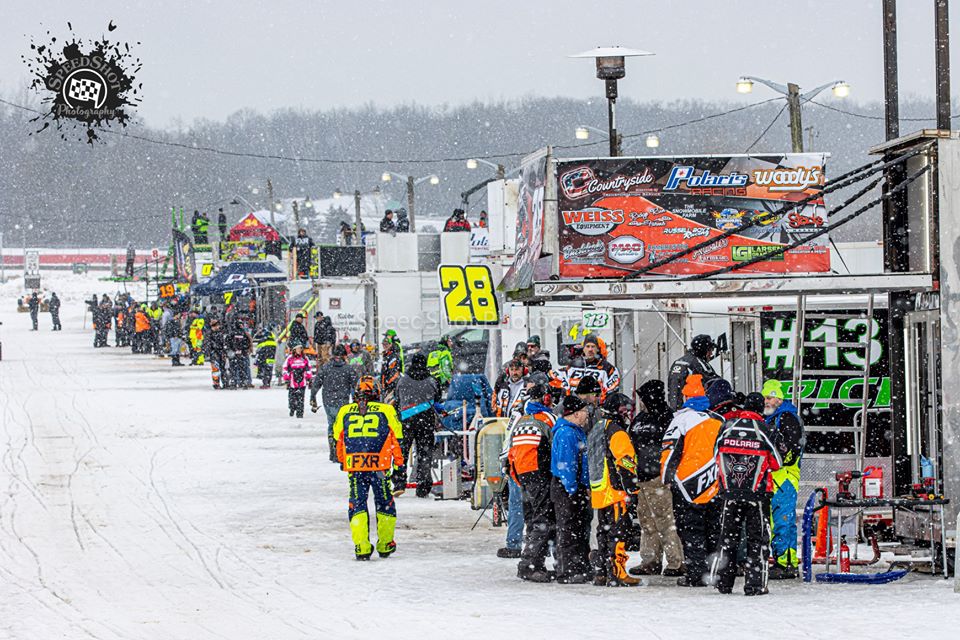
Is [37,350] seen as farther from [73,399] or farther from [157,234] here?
[157,234]

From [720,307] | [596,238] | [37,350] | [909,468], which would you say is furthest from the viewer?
[37,350]

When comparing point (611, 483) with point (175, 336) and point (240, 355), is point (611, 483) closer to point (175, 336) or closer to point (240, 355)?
point (240, 355)

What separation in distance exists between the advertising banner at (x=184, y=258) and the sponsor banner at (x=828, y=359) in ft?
150

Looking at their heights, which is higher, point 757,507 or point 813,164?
point 813,164

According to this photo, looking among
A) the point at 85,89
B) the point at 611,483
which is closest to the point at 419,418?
the point at 611,483

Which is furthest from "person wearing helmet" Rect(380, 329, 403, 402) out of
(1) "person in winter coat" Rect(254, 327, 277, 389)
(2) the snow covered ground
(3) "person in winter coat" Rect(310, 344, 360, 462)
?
(1) "person in winter coat" Rect(254, 327, 277, 389)

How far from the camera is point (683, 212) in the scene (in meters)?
12.9

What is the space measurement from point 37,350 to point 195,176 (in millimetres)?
118644

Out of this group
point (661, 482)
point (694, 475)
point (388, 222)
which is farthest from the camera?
point (388, 222)

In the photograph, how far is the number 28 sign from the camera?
1850cm

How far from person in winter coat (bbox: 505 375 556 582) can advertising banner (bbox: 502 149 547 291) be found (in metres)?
2.32

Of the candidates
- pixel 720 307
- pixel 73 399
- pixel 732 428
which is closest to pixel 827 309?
pixel 720 307

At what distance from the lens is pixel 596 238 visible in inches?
496

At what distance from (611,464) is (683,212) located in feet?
12.6
